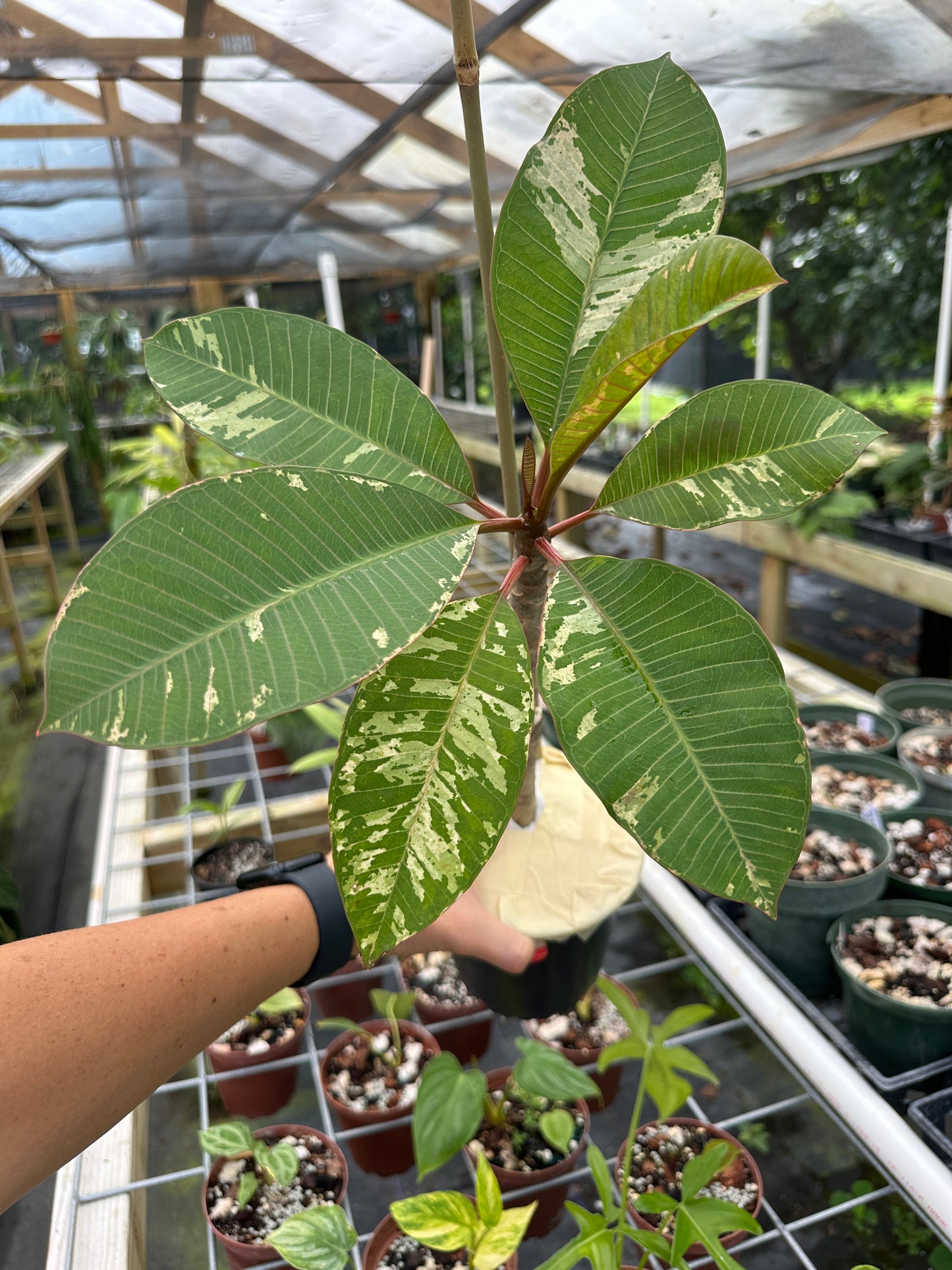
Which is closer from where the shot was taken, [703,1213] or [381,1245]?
[703,1213]

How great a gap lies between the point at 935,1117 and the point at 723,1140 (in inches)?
9.0

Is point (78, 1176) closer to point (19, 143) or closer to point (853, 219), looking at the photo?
point (19, 143)

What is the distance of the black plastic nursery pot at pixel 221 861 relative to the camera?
1417 millimetres

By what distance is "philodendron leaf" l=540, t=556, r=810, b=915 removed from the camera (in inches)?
17.9

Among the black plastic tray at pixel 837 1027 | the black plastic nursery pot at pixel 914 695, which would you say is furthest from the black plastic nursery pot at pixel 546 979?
the black plastic nursery pot at pixel 914 695

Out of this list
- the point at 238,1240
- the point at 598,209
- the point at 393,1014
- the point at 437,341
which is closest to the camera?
the point at 598,209

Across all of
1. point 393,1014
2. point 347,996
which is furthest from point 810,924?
point 347,996

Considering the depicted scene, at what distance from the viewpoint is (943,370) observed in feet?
8.19

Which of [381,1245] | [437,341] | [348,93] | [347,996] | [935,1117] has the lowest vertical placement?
[347,996]

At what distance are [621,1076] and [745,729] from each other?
97 cm

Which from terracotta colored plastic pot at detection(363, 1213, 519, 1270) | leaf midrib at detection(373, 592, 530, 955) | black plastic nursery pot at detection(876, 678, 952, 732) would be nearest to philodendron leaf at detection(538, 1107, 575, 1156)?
terracotta colored plastic pot at detection(363, 1213, 519, 1270)

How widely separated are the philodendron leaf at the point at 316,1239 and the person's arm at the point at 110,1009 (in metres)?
0.27

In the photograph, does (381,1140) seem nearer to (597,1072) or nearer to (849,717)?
(597,1072)

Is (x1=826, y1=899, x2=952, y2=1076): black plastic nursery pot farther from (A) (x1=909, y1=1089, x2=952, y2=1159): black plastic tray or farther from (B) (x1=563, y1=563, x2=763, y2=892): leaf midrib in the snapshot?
(B) (x1=563, y1=563, x2=763, y2=892): leaf midrib
